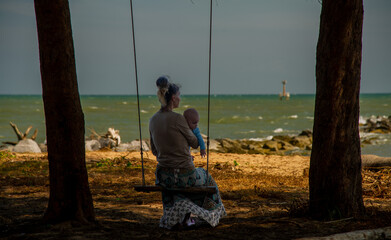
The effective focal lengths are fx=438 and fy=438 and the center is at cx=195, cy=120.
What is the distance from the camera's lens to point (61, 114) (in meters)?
4.09

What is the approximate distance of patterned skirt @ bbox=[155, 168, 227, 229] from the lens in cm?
433

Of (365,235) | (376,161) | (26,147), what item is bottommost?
(26,147)

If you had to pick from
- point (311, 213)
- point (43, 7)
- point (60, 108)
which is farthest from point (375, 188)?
point (43, 7)

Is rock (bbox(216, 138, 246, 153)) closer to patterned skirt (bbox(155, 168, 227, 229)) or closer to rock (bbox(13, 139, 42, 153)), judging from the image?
rock (bbox(13, 139, 42, 153))

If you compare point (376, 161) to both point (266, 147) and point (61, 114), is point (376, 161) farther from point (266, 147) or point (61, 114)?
point (266, 147)

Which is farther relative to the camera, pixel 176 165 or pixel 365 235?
pixel 176 165

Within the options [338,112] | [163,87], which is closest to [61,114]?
[163,87]

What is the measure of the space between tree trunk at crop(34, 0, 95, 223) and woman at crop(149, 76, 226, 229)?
0.76 m

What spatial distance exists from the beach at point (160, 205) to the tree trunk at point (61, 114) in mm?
244

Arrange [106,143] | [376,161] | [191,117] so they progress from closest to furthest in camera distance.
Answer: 1. [191,117]
2. [376,161]
3. [106,143]

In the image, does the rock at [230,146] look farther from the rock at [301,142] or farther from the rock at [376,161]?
the rock at [376,161]

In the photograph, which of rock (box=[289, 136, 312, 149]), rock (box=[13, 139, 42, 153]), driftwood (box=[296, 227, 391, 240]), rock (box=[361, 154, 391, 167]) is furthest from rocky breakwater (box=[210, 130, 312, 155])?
driftwood (box=[296, 227, 391, 240])

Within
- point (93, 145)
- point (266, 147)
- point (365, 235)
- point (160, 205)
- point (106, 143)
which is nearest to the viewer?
point (365, 235)

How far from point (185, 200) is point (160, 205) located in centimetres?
176
